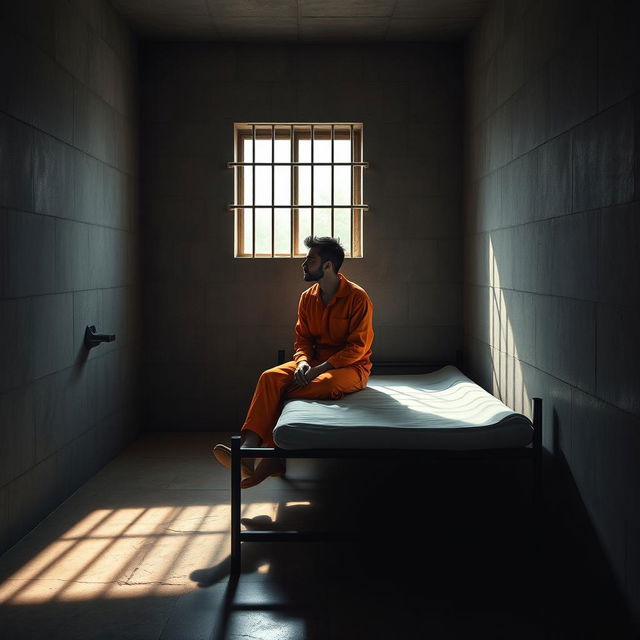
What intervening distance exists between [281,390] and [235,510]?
985mm

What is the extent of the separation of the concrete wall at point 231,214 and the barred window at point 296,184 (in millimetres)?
107

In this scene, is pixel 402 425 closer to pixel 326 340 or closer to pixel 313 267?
pixel 326 340

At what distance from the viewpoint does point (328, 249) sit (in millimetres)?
4602

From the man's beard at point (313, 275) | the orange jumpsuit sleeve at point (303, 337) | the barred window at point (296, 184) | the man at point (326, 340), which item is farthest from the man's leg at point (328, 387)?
the barred window at point (296, 184)

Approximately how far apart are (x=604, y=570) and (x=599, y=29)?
6.35 feet

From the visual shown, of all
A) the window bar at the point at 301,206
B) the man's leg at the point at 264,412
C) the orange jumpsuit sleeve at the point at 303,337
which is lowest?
the man's leg at the point at 264,412

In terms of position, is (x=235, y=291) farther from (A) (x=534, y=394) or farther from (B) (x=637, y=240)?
(B) (x=637, y=240)

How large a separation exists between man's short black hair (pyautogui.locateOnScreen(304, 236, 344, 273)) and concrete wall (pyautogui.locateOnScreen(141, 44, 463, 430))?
2.83 ft

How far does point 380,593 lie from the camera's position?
2822 mm

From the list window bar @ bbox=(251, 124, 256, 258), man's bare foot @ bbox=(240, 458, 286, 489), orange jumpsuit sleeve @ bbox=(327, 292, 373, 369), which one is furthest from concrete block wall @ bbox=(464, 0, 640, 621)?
window bar @ bbox=(251, 124, 256, 258)

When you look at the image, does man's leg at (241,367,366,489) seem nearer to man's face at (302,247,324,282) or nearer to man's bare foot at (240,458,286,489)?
man's bare foot at (240,458,286,489)

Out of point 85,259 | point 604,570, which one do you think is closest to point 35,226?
point 85,259

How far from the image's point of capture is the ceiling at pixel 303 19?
15.4 feet

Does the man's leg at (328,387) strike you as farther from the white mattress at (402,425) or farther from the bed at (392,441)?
the bed at (392,441)
